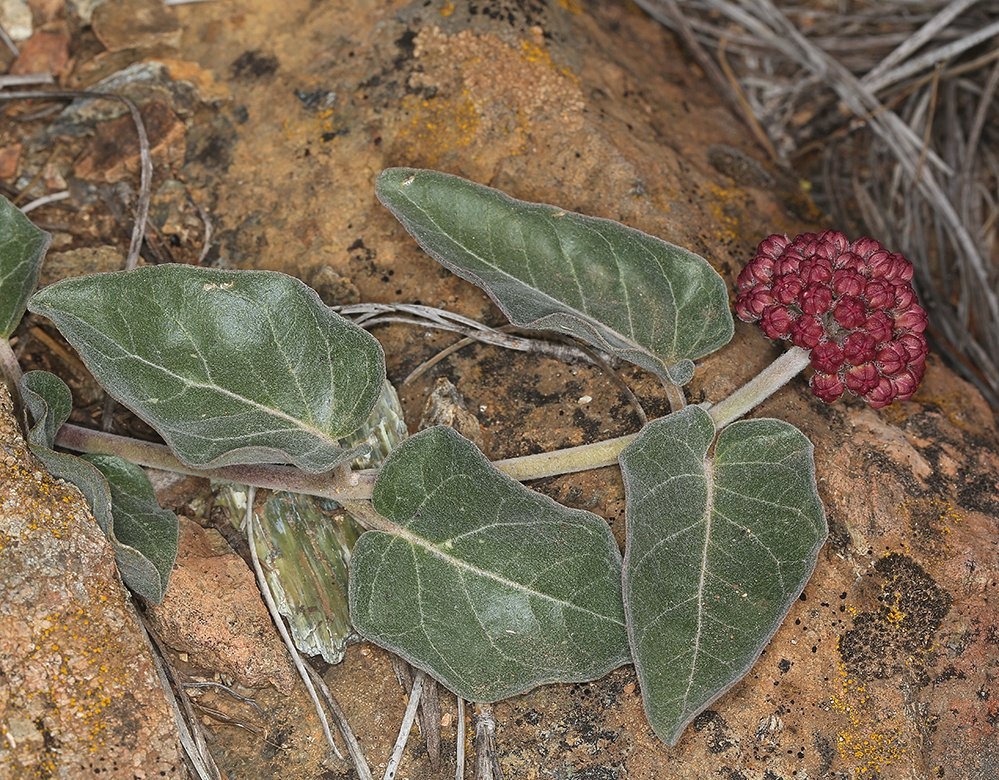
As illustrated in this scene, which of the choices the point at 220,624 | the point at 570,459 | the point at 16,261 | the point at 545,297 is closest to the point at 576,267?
the point at 545,297

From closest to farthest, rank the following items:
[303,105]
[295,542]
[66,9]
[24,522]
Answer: [24,522] → [295,542] → [303,105] → [66,9]

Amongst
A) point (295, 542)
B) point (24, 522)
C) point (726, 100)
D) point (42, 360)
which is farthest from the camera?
point (726, 100)

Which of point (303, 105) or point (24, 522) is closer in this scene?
point (24, 522)

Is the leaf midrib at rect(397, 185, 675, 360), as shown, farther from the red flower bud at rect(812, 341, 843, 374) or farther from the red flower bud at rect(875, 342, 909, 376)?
the red flower bud at rect(875, 342, 909, 376)

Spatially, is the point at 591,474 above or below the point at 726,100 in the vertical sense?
below

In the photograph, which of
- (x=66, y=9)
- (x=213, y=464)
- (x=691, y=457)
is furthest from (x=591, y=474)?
(x=66, y=9)

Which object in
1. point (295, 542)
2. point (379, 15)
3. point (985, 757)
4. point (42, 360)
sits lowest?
point (985, 757)

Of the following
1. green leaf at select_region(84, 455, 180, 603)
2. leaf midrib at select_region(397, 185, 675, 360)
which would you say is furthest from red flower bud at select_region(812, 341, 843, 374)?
green leaf at select_region(84, 455, 180, 603)

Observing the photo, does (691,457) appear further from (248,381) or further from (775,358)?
(248,381)
